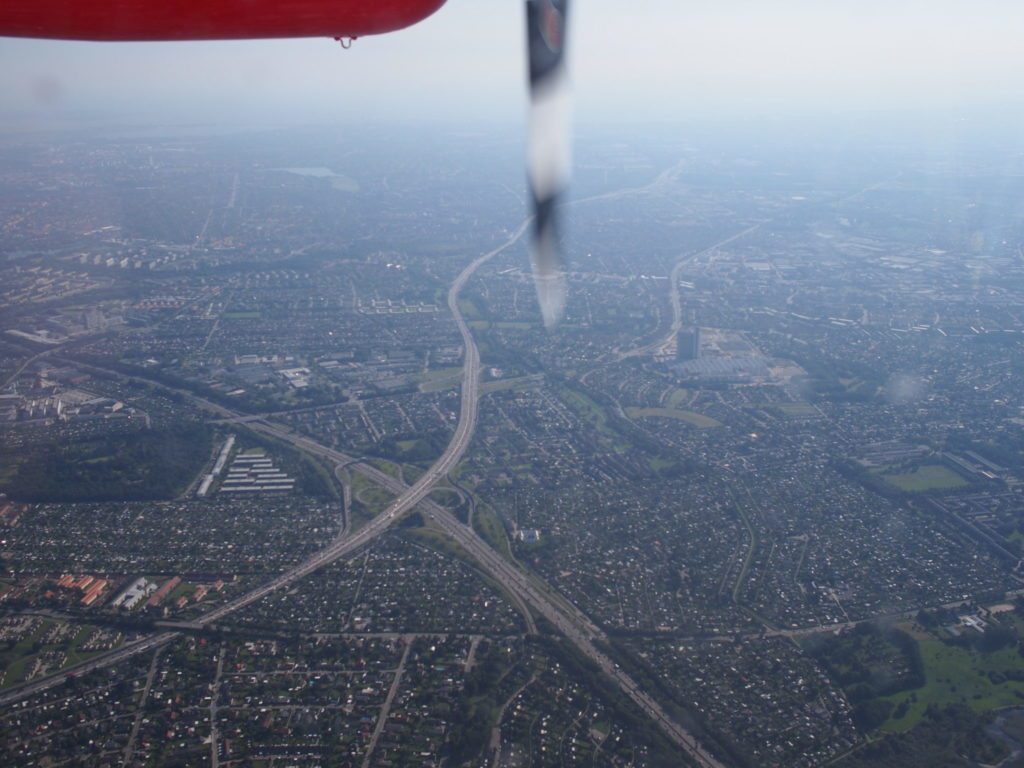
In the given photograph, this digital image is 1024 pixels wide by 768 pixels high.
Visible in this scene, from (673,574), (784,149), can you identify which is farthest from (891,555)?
(784,149)

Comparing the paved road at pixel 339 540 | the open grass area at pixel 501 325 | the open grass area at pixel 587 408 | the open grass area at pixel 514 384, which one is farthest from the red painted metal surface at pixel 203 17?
the open grass area at pixel 501 325

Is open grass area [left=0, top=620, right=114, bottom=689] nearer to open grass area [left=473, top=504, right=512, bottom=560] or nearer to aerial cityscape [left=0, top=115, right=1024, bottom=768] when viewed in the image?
aerial cityscape [left=0, top=115, right=1024, bottom=768]

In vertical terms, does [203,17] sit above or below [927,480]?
above

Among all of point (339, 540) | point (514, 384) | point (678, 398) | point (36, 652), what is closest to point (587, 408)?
point (514, 384)

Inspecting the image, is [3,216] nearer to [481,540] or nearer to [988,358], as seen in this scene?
[481,540]

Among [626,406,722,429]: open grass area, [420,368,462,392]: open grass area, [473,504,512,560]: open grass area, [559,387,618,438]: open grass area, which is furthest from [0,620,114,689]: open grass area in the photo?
[626,406,722,429]: open grass area

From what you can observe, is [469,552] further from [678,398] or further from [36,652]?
[678,398]
